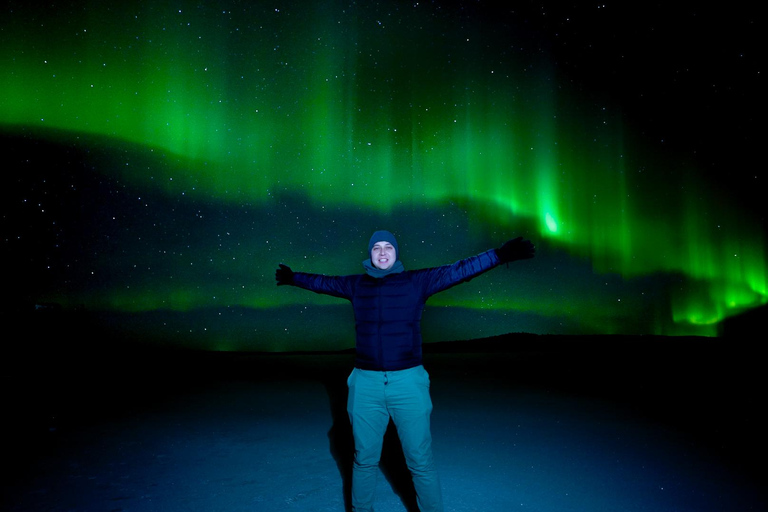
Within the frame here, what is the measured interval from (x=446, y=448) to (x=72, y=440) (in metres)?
4.57

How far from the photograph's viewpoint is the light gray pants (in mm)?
2855

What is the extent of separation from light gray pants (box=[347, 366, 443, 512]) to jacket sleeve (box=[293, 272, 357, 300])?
26.2 inches

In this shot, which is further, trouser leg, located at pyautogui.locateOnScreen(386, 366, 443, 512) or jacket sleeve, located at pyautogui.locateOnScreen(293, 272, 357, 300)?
jacket sleeve, located at pyautogui.locateOnScreen(293, 272, 357, 300)

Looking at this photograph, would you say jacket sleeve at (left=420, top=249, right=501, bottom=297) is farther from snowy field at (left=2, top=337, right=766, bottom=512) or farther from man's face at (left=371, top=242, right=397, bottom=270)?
snowy field at (left=2, top=337, right=766, bottom=512)

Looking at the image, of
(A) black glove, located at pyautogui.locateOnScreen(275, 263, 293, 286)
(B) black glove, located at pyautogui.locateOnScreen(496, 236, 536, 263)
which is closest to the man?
(B) black glove, located at pyautogui.locateOnScreen(496, 236, 536, 263)

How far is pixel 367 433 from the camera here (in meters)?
2.88

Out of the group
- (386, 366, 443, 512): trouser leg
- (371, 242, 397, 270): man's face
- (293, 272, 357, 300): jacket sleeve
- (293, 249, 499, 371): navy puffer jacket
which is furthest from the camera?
(293, 272, 357, 300): jacket sleeve

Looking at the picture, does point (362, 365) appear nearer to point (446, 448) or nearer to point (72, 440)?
point (446, 448)

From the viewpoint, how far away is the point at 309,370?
42.6ft

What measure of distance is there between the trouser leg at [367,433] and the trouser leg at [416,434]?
0.28ft

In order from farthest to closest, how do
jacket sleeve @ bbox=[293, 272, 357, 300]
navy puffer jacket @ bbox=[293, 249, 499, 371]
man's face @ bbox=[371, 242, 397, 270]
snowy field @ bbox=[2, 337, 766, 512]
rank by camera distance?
snowy field @ bbox=[2, 337, 766, 512], jacket sleeve @ bbox=[293, 272, 357, 300], man's face @ bbox=[371, 242, 397, 270], navy puffer jacket @ bbox=[293, 249, 499, 371]

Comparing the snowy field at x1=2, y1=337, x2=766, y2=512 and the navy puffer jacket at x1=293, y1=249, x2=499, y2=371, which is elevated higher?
the navy puffer jacket at x1=293, y1=249, x2=499, y2=371

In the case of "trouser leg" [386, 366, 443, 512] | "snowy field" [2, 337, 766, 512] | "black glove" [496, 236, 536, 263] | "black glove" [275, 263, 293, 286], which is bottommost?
"snowy field" [2, 337, 766, 512]

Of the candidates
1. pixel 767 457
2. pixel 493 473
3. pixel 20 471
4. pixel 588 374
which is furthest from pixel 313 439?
pixel 588 374
